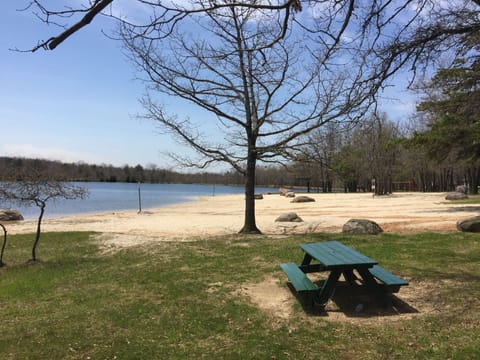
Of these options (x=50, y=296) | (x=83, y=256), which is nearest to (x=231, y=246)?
(x=83, y=256)

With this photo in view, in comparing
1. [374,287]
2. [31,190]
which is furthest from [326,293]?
[31,190]

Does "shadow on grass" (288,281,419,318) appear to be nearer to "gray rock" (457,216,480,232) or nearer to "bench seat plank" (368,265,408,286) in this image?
"bench seat plank" (368,265,408,286)

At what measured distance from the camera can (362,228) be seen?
472 inches

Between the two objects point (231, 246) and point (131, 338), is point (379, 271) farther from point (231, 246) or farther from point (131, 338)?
point (231, 246)

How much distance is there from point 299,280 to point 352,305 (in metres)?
0.77

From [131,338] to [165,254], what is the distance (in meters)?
5.16

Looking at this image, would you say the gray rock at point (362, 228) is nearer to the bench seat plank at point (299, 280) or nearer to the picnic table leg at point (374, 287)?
the bench seat plank at point (299, 280)

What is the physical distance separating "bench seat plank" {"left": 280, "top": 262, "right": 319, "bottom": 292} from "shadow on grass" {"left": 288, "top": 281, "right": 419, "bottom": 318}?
10 cm

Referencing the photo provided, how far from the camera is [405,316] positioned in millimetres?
4969

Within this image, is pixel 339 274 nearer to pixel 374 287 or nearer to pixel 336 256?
pixel 336 256

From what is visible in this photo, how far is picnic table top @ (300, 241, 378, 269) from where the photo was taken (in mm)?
4984

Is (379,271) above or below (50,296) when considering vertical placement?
above


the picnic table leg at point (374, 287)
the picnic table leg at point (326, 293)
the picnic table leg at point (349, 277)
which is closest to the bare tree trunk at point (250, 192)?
the picnic table leg at point (349, 277)

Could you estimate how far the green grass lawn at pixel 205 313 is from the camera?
414cm
